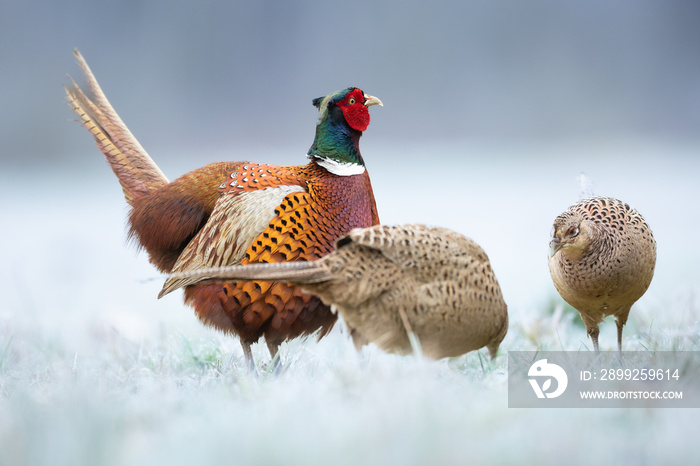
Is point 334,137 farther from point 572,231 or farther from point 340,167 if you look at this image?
point 572,231

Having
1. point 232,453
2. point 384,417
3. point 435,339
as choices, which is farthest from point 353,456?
point 435,339

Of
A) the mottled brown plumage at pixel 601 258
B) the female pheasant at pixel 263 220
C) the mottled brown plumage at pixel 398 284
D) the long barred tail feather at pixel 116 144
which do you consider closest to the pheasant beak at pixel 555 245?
the mottled brown plumage at pixel 601 258

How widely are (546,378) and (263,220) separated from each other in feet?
3.02

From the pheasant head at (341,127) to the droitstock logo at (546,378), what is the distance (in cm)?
83

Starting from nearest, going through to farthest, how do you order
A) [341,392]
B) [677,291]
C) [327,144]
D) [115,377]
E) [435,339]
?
[341,392], [435,339], [115,377], [327,144], [677,291]

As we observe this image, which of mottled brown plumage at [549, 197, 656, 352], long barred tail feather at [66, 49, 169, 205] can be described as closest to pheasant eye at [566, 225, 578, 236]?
mottled brown plumage at [549, 197, 656, 352]

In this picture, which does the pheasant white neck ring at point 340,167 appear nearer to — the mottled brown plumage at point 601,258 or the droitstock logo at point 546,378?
the mottled brown plumage at point 601,258

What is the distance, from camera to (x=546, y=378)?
5.50ft

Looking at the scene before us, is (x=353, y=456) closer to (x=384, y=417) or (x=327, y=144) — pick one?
(x=384, y=417)

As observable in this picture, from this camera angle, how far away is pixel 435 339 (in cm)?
171

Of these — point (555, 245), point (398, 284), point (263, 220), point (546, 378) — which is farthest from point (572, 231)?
point (263, 220)

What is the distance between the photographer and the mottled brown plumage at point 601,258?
1975 millimetres

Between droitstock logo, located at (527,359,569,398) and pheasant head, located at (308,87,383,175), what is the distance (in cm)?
83

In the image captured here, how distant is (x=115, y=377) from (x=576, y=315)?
7.12ft
